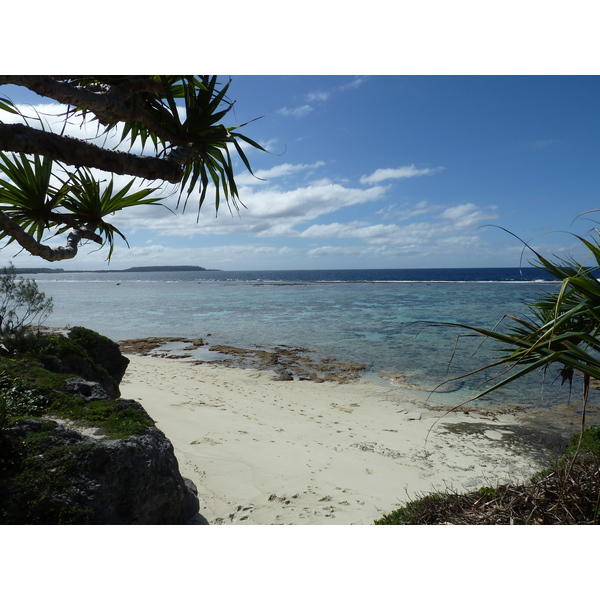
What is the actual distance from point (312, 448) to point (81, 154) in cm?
539

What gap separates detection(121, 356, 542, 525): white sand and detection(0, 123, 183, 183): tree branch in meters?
3.28

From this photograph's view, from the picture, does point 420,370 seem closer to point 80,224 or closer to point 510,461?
point 510,461

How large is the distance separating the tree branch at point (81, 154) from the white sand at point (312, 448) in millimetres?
3276

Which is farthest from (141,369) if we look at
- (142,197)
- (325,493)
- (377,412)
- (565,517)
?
(565,517)

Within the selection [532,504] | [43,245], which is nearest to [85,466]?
[43,245]

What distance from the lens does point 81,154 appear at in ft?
7.11

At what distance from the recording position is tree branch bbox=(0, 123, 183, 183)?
6.49 ft

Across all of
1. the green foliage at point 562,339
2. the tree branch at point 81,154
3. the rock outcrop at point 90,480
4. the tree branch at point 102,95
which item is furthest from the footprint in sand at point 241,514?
the tree branch at point 102,95

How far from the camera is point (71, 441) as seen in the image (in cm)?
277

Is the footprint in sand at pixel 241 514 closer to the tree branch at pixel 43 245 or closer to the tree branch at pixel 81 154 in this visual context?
the tree branch at pixel 43 245

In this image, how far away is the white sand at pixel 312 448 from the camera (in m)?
4.24

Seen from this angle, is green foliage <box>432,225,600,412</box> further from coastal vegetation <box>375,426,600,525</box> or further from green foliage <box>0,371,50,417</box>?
green foliage <box>0,371,50,417</box>

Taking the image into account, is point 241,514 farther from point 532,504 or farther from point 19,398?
point 532,504

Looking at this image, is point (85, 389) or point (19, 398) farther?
point (85, 389)
